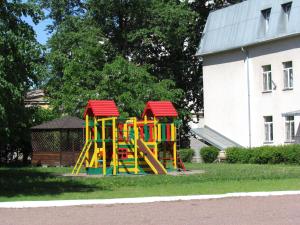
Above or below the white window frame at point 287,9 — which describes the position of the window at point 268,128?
below

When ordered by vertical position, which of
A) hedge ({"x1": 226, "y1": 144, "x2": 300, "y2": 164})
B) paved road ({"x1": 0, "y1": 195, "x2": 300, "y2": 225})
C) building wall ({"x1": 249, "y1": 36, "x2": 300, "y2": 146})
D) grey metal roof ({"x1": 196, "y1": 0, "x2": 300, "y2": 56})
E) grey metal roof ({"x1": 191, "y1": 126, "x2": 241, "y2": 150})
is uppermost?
grey metal roof ({"x1": 196, "y1": 0, "x2": 300, "y2": 56})

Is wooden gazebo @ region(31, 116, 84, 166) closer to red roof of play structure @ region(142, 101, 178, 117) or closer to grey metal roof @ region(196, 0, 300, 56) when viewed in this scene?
red roof of play structure @ region(142, 101, 178, 117)

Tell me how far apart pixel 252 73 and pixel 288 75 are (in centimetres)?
311

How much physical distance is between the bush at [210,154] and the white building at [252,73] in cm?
135

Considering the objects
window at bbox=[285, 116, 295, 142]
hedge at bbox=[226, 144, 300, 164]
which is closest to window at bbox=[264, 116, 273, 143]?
window at bbox=[285, 116, 295, 142]

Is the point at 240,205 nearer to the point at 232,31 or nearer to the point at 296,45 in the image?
the point at 296,45

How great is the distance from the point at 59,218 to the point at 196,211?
9.62 ft

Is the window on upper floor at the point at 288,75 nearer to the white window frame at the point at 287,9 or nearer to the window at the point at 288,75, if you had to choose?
the window at the point at 288,75

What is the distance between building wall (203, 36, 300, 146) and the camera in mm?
38594

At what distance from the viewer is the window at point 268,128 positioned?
4025cm

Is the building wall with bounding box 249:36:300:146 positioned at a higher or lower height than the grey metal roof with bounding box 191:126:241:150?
higher

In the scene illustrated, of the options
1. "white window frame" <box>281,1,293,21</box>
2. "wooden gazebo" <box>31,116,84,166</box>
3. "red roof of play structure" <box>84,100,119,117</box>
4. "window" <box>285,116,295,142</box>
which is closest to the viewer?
"red roof of play structure" <box>84,100,119,117</box>

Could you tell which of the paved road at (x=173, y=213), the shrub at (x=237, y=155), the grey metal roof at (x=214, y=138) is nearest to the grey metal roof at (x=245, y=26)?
the grey metal roof at (x=214, y=138)

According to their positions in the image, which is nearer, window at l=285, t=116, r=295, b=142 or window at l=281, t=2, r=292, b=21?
window at l=285, t=116, r=295, b=142
